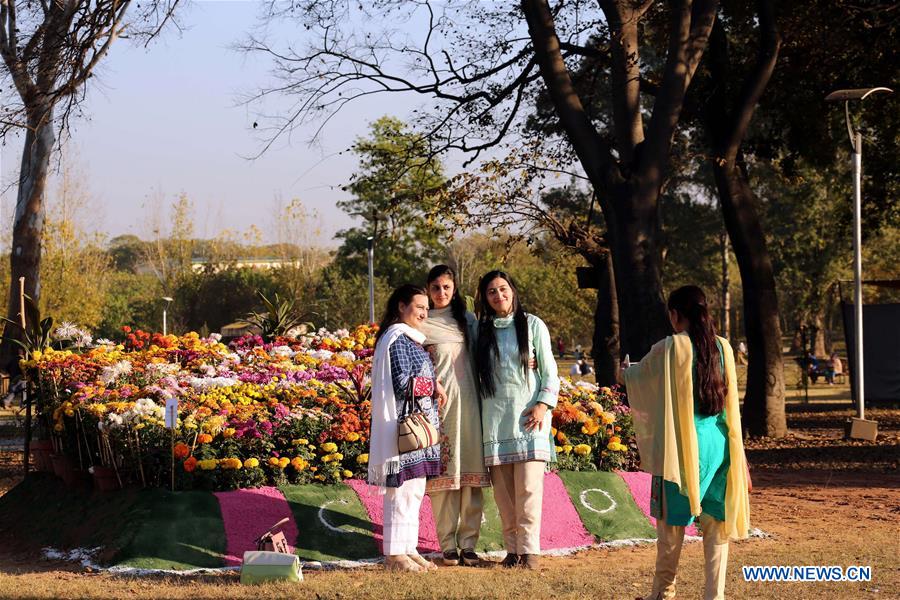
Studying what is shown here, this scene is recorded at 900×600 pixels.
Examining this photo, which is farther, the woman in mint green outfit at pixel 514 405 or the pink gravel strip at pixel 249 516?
the pink gravel strip at pixel 249 516

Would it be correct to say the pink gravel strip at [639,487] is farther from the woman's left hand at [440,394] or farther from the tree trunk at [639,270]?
the tree trunk at [639,270]

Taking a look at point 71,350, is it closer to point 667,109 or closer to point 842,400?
point 667,109

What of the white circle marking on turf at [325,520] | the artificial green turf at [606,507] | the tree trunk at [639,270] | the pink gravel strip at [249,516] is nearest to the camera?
the pink gravel strip at [249,516]

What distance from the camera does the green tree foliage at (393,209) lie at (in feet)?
59.5

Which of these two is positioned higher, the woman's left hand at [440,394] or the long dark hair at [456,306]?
the long dark hair at [456,306]

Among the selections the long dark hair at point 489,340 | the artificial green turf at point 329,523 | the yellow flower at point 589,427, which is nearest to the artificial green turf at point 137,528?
the artificial green turf at point 329,523

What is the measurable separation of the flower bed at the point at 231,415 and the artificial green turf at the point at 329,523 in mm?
222

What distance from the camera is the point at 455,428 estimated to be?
774cm

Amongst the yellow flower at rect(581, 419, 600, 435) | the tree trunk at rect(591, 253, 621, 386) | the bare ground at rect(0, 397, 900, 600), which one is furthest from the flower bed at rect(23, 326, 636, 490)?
the tree trunk at rect(591, 253, 621, 386)

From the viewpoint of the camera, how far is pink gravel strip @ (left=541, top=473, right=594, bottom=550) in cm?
876

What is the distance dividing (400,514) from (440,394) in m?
0.82

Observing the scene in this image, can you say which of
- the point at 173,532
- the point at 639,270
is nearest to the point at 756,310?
the point at 639,270

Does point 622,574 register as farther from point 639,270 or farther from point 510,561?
point 639,270

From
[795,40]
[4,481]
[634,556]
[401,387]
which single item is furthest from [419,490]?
[795,40]
